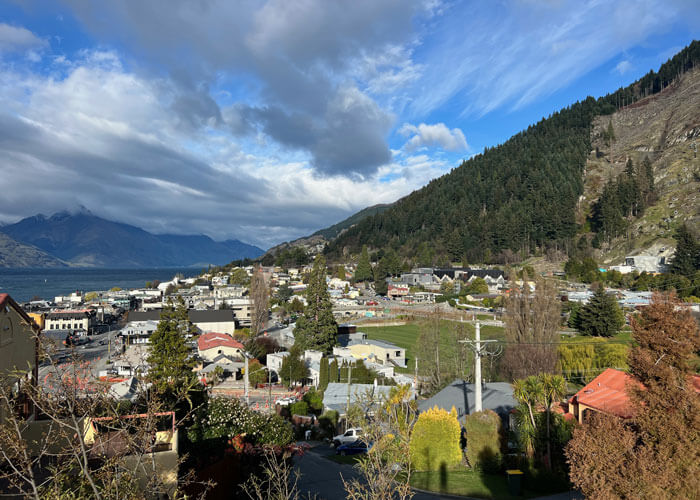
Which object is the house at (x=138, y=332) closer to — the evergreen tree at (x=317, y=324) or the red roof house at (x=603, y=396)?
the evergreen tree at (x=317, y=324)

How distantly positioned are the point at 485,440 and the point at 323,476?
17.7 ft

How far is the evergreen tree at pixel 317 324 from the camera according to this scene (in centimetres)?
3764

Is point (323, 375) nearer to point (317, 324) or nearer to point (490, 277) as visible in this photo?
point (317, 324)

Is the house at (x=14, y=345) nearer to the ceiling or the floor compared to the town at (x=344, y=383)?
nearer to the ceiling

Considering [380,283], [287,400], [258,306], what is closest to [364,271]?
[380,283]

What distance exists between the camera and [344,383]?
27.4 m

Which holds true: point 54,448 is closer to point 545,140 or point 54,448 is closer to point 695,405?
point 695,405

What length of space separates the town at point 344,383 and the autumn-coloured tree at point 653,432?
127 mm

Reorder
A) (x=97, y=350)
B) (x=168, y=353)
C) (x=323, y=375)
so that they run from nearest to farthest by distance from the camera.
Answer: (x=168, y=353) < (x=323, y=375) < (x=97, y=350)

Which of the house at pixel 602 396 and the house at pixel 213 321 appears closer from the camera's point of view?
the house at pixel 602 396

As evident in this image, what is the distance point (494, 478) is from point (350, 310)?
53.4m

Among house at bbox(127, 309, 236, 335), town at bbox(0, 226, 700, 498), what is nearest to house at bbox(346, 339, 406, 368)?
town at bbox(0, 226, 700, 498)

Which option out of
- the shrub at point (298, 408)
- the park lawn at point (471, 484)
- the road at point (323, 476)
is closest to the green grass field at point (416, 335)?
the shrub at point (298, 408)

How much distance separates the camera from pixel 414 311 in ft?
206
